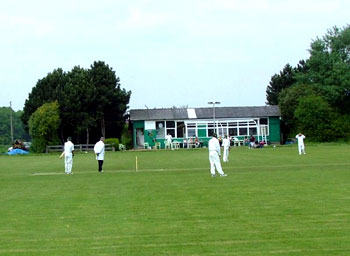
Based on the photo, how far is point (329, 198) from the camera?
13.5 metres

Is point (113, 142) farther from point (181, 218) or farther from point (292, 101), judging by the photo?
point (181, 218)

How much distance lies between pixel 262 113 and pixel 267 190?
A: 51.9 meters

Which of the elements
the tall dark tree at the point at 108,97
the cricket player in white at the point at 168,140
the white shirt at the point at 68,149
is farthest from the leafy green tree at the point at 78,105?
the white shirt at the point at 68,149

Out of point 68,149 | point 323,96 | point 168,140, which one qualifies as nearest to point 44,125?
point 168,140

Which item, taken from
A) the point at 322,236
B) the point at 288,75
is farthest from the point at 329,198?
the point at 288,75

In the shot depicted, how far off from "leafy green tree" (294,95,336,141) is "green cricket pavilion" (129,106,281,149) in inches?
183

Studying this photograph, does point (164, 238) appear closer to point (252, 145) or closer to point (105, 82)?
point (252, 145)

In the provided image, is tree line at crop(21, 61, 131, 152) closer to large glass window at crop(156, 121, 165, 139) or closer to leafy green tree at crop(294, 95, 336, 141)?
large glass window at crop(156, 121, 165, 139)

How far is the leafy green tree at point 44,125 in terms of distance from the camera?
5878 centimetres

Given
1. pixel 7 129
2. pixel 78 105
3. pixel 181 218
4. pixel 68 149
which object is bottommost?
pixel 181 218

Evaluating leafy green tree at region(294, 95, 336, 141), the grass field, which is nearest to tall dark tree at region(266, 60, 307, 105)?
leafy green tree at region(294, 95, 336, 141)

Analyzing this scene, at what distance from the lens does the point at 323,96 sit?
2559 inches

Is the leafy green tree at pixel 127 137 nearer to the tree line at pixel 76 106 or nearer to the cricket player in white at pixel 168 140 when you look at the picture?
the tree line at pixel 76 106

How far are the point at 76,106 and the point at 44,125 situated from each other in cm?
443
